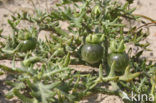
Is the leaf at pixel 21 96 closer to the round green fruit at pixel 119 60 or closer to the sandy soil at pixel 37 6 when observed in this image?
the sandy soil at pixel 37 6

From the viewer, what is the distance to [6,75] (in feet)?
9.00

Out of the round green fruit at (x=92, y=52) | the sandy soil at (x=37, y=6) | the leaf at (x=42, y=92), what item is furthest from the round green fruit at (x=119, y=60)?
the sandy soil at (x=37, y=6)

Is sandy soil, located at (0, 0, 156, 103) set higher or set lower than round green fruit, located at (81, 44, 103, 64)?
higher

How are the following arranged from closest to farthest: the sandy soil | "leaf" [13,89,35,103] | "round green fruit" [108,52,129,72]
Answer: "leaf" [13,89,35,103], "round green fruit" [108,52,129,72], the sandy soil

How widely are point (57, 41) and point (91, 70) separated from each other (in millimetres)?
→ 576

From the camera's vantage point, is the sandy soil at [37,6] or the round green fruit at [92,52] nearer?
the round green fruit at [92,52]

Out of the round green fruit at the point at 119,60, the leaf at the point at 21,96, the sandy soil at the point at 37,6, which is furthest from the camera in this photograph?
the sandy soil at the point at 37,6

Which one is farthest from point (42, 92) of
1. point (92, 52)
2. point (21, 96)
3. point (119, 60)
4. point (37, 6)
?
point (37, 6)

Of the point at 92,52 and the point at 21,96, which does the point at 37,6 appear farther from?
the point at 21,96

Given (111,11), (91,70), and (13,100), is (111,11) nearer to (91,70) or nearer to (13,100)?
(91,70)

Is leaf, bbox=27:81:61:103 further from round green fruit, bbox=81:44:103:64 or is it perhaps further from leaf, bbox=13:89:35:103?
round green fruit, bbox=81:44:103:64

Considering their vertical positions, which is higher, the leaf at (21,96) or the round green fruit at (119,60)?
the round green fruit at (119,60)

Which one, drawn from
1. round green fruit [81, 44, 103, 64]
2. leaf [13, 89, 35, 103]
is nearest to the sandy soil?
leaf [13, 89, 35, 103]

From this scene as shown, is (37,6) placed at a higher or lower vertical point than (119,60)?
higher
